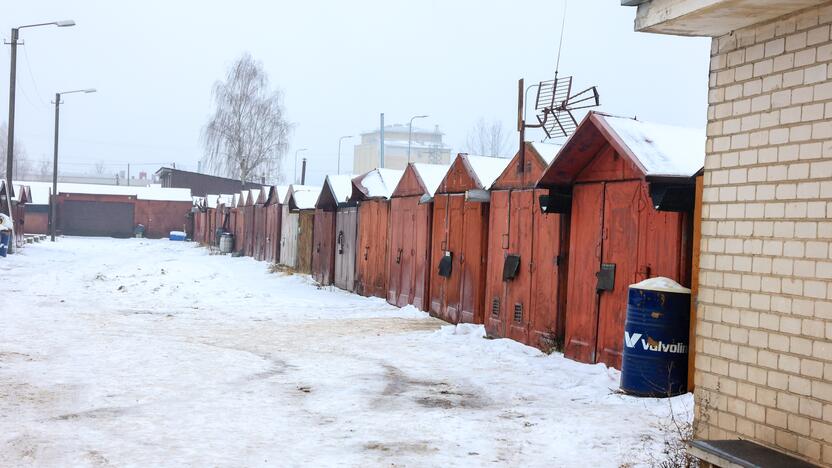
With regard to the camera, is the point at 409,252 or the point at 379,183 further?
the point at 379,183

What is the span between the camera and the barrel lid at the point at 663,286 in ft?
25.7

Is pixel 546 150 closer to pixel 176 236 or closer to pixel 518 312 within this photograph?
pixel 518 312

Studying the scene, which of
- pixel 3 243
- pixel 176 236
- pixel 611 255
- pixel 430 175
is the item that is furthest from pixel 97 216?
pixel 611 255

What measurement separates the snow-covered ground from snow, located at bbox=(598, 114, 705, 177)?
7.30ft

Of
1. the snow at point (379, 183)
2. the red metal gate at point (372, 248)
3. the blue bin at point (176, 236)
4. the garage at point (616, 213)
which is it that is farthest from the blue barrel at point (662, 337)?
the blue bin at point (176, 236)

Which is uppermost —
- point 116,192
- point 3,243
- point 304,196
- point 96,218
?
point 116,192

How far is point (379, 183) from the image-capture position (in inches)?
755

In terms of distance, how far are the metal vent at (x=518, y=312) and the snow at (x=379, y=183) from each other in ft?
23.3

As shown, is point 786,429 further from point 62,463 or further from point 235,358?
point 235,358

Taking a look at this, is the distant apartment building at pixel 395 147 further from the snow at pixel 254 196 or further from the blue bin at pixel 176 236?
Answer: the snow at pixel 254 196

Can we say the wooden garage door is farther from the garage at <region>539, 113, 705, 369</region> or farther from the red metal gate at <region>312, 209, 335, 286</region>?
the garage at <region>539, 113, 705, 369</region>

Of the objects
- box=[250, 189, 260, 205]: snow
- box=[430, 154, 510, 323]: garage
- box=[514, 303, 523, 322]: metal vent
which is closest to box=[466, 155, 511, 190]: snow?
box=[430, 154, 510, 323]: garage

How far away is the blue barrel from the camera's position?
7.80 meters

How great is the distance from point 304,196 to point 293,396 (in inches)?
747
